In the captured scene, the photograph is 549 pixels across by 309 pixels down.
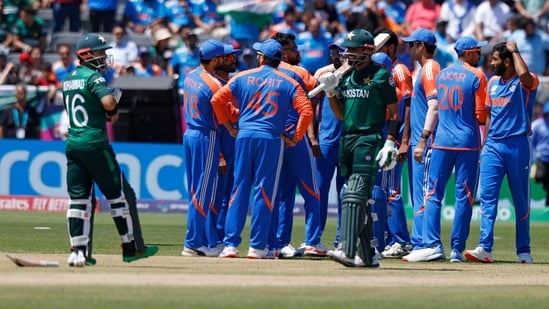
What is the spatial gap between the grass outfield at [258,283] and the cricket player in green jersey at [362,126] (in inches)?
13.5

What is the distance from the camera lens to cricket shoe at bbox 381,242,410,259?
53.9 feet

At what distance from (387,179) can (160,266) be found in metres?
3.58

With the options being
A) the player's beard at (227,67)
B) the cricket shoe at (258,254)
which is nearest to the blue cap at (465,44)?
the player's beard at (227,67)

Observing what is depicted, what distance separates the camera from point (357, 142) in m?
13.8

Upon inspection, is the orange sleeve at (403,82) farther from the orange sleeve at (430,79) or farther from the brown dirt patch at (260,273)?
the brown dirt patch at (260,273)

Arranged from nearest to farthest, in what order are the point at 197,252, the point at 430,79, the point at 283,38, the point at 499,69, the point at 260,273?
1. the point at 260,273
2. the point at 499,69
3. the point at 197,252
4. the point at 430,79
5. the point at 283,38

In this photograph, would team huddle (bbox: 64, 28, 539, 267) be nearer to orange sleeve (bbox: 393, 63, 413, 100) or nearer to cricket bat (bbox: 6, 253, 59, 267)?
orange sleeve (bbox: 393, 63, 413, 100)

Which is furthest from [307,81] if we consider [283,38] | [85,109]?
[85,109]

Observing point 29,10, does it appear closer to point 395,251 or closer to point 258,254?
point 395,251

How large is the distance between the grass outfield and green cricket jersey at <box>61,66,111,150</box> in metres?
1.28

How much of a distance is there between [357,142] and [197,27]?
61.5ft

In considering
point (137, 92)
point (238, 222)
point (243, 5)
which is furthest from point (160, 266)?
point (243, 5)

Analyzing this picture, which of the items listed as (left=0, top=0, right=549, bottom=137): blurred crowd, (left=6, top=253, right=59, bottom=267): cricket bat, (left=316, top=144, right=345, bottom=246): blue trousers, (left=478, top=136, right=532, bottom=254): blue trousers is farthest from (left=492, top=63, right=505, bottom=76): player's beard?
(left=0, top=0, right=549, bottom=137): blurred crowd

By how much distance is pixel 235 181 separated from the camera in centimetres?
1527
